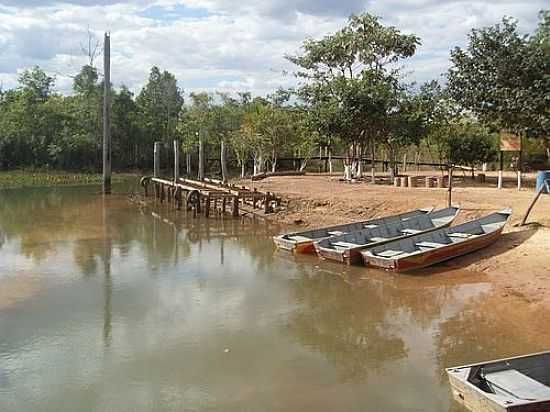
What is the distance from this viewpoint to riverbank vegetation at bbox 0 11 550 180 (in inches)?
935

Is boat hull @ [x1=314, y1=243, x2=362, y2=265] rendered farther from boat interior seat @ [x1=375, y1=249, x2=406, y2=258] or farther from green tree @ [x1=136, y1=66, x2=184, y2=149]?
green tree @ [x1=136, y1=66, x2=184, y2=149]

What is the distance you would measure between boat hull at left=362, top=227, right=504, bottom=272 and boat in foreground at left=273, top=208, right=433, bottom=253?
2.12 m

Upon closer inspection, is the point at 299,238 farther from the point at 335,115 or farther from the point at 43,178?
the point at 43,178

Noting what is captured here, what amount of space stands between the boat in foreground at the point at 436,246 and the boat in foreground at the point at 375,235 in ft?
0.76

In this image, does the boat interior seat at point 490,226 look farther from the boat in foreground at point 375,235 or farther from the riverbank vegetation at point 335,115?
the riverbank vegetation at point 335,115

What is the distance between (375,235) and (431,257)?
2386 millimetres

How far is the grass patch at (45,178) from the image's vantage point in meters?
40.7

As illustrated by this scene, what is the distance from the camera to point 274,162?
128 feet

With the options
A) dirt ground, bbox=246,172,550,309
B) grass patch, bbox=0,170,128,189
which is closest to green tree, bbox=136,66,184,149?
grass patch, bbox=0,170,128,189

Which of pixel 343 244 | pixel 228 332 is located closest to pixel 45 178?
pixel 343 244

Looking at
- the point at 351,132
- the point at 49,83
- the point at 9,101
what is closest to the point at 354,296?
the point at 351,132

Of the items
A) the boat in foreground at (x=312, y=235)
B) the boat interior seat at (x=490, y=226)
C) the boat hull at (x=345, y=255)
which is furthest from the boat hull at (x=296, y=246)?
the boat interior seat at (x=490, y=226)

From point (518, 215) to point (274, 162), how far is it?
22088 millimetres

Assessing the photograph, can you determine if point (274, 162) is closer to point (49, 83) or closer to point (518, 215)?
point (518, 215)
